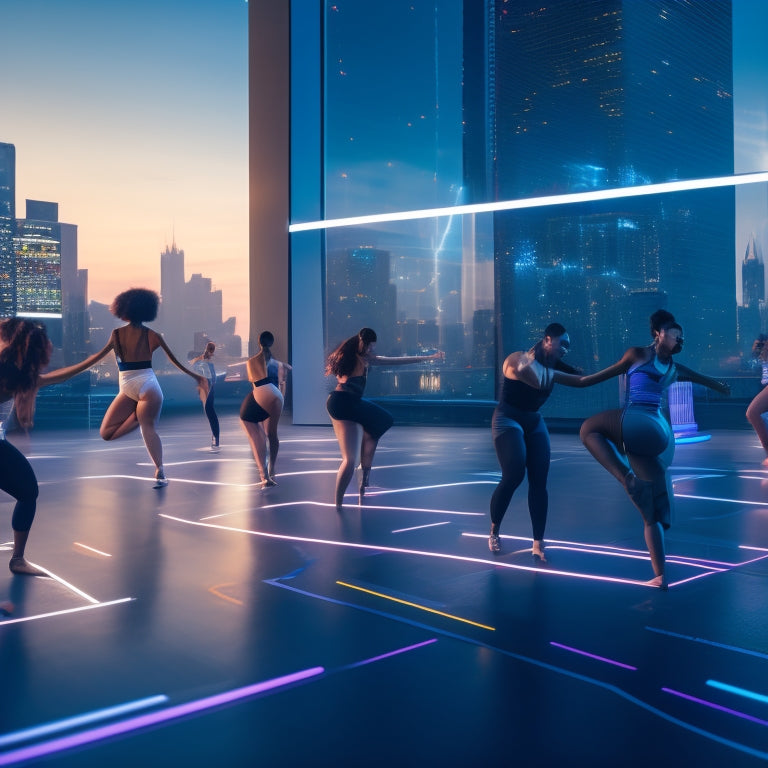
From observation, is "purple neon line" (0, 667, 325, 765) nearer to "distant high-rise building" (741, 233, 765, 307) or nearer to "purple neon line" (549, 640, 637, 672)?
"purple neon line" (549, 640, 637, 672)

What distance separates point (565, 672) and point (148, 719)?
148cm

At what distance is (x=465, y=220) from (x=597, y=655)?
12682 mm

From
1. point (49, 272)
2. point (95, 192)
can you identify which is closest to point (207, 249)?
point (95, 192)

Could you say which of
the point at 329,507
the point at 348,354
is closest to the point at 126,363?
the point at 348,354

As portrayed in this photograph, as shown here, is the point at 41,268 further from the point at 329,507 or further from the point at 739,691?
the point at 739,691

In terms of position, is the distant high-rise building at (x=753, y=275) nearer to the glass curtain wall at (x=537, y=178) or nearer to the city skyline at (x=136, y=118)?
the glass curtain wall at (x=537, y=178)

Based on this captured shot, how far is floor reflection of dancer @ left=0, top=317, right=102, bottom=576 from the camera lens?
3.99 m

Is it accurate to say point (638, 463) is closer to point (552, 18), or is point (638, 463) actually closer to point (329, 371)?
point (329, 371)

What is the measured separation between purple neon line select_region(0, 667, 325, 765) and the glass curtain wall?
11227 mm

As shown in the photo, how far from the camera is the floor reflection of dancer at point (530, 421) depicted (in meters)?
4.53

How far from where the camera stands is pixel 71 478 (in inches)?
326

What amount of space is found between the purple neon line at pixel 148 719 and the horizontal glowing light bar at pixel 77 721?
0.06 metres

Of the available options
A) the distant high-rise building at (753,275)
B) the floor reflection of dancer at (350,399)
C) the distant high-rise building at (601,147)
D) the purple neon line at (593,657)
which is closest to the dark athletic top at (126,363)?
the floor reflection of dancer at (350,399)

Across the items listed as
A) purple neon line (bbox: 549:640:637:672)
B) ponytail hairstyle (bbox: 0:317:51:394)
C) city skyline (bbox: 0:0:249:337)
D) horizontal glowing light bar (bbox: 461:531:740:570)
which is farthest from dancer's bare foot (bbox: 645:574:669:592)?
city skyline (bbox: 0:0:249:337)
